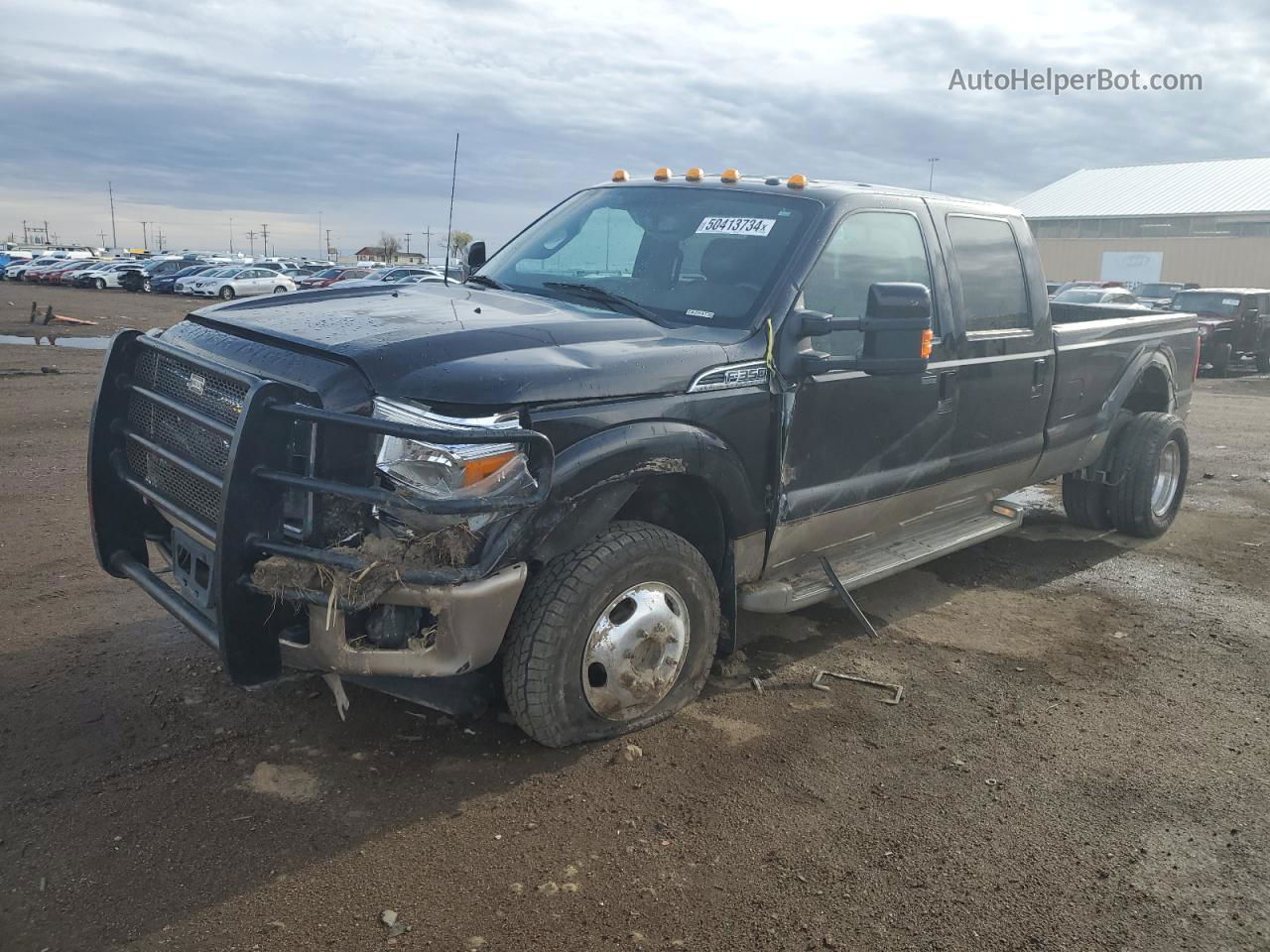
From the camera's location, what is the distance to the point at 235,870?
2.83 meters

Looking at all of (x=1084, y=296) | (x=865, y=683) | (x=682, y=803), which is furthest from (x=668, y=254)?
(x=1084, y=296)

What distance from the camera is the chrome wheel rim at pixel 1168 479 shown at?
6887mm

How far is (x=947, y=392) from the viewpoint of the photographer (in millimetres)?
4695

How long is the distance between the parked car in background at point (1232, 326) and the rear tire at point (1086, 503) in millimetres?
14536

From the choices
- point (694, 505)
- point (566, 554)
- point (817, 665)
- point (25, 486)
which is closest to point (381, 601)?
point (566, 554)

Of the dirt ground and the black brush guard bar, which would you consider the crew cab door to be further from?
the black brush guard bar

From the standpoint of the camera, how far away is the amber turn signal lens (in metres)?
2.94

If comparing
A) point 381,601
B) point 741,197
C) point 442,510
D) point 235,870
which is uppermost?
point 741,197

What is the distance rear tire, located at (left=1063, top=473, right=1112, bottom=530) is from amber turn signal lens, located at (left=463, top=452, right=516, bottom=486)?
5.06 m

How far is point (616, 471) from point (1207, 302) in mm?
21071

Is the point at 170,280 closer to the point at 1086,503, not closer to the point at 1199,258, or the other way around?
the point at 1086,503

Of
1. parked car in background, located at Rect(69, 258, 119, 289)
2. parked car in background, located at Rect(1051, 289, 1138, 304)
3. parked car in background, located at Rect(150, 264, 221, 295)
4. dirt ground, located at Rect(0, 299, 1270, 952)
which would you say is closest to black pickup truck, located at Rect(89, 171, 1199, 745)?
dirt ground, located at Rect(0, 299, 1270, 952)

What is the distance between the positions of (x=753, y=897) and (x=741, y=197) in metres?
2.82

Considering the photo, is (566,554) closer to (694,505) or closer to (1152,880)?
(694,505)
